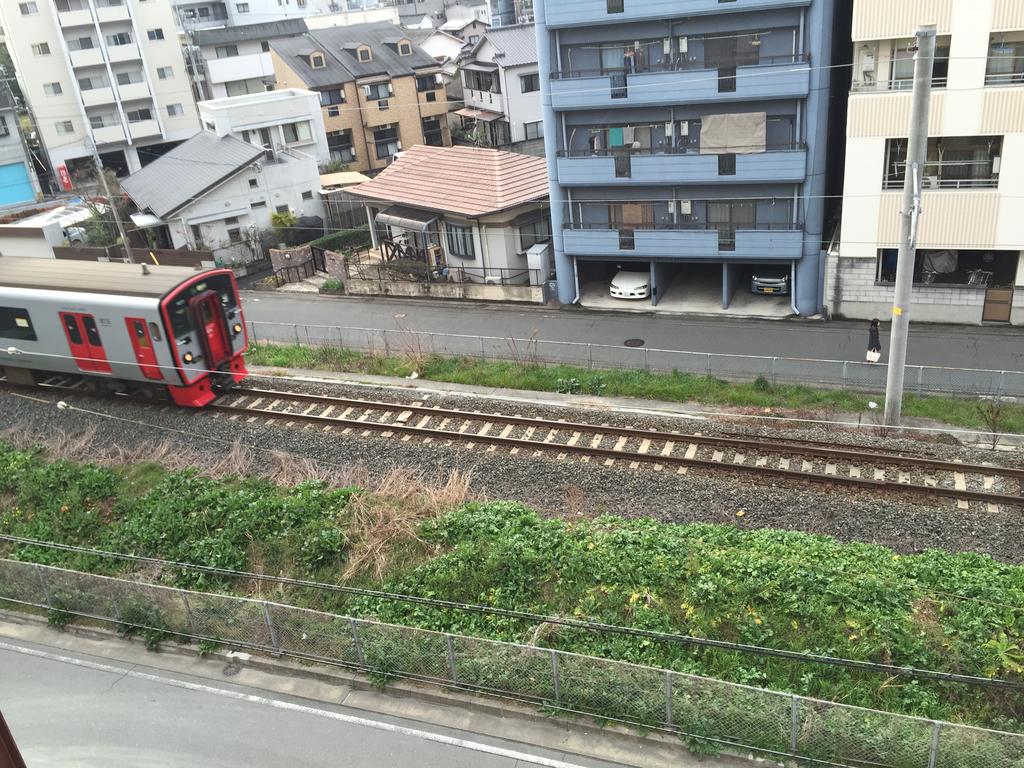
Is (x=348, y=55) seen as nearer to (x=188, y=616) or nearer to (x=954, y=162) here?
(x=954, y=162)

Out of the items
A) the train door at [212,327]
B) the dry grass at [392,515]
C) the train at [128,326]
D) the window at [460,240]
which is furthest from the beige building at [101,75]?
the dry grass at [392,515]

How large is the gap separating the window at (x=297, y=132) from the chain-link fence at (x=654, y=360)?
17.9m

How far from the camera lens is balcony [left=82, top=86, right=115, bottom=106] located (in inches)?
1953

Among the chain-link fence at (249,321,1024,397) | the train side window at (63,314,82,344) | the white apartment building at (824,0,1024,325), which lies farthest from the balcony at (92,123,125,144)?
the white apartment building at (824,0,1024,325)

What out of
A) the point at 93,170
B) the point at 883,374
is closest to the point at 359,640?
the point at 883,374

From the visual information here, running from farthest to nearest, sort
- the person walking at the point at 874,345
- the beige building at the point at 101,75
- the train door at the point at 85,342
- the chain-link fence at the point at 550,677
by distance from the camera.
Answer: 1. the beige building at the point at 101,75
2. the person walking at the point at 874,345
3. the train door at the point at 85,342
4. the chain-link fence at the point at 550,677

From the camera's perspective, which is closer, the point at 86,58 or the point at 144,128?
the point at 86,58

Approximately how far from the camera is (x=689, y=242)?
975 inches

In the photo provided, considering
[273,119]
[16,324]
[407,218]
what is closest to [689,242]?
[407,218]

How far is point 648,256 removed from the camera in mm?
25656

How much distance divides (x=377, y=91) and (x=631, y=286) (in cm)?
2800

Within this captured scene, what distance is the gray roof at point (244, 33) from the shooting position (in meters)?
53.8

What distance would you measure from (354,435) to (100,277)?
7150 mm

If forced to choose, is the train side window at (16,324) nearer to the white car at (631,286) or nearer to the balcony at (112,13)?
the white car at (631,286)
